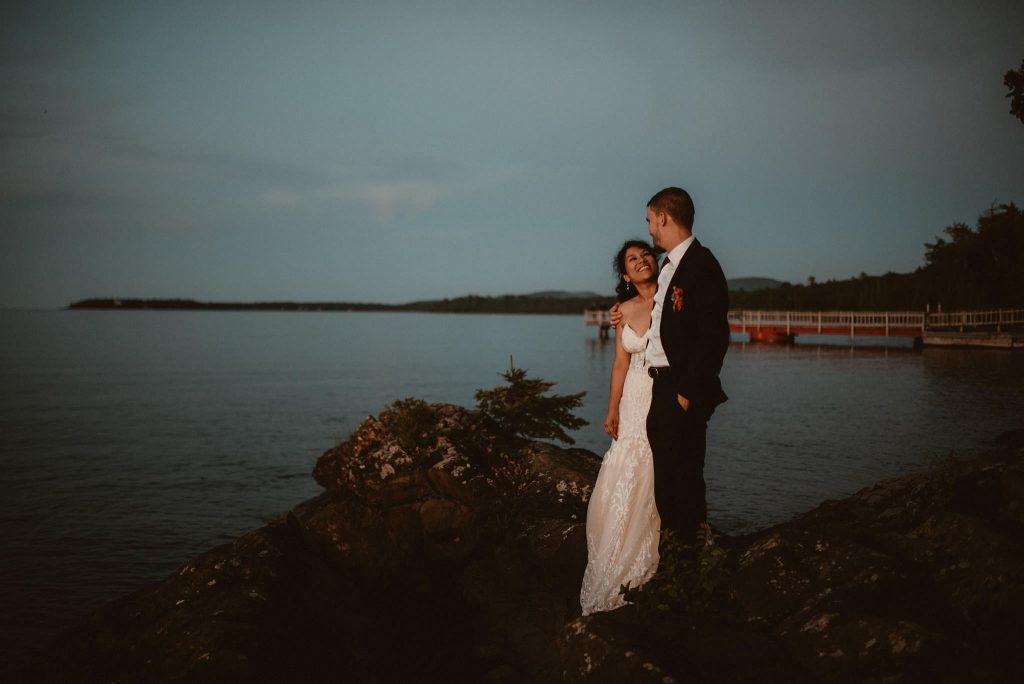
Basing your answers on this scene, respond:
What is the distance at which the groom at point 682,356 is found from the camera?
517 centimetres

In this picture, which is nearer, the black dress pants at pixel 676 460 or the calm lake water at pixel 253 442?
the black dress pants at pixel 676 460

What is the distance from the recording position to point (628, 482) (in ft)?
18.8

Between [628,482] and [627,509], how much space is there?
0.21 m

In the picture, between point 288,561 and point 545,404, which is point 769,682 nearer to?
point 288,561

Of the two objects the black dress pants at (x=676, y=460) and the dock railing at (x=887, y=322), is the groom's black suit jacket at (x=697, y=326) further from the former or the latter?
the dock railing at (x=887, y=322)

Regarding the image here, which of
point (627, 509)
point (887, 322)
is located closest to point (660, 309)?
point (627, 509)

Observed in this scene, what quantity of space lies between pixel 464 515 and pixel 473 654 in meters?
2.20

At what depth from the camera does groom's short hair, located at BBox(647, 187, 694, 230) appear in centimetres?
534

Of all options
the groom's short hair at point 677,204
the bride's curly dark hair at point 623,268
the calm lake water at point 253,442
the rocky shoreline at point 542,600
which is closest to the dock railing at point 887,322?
the calm lake water at point 253,442

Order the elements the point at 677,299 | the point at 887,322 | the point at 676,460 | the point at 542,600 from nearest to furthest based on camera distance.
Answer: the point at 677,299, the point at 676,460, the point at 542,600, the point at 887,322

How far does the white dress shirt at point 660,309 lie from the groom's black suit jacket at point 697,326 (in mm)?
35

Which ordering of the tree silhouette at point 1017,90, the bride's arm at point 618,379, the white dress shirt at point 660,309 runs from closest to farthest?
the white dress shirt at point 660,309 → the bride's arm at point 618,379 → the tree silhouette at point 1017,90

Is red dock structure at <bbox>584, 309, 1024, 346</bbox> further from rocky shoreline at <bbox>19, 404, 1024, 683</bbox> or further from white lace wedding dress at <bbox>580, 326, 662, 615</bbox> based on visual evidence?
white lace wedding dress at <bbox>580, 326, 662, 615</bbox>

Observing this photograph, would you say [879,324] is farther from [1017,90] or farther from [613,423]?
[613,423]
